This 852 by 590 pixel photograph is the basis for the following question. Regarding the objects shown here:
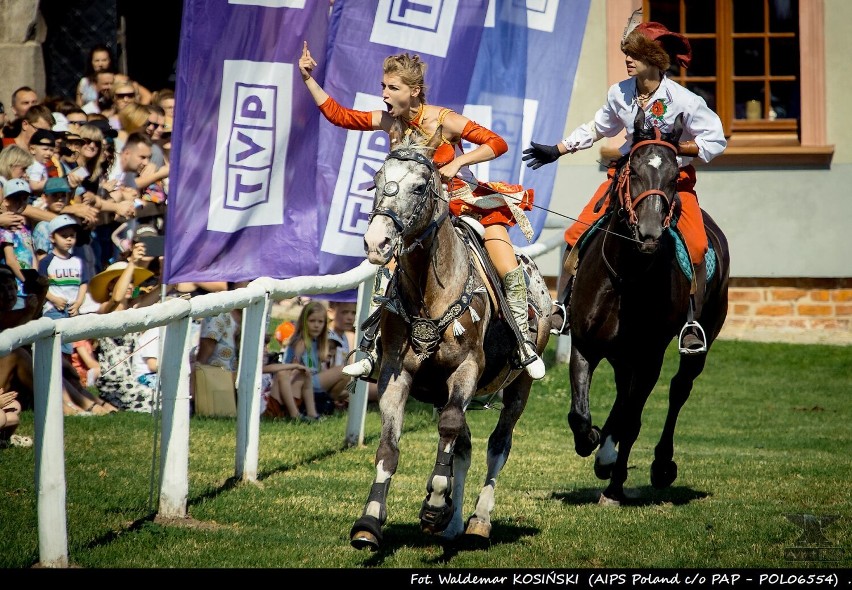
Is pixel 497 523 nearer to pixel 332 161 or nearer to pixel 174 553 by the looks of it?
pixel 174 553

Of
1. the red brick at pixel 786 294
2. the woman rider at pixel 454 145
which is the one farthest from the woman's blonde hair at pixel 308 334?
the red brick at pixel 786 294

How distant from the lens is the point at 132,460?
925cm

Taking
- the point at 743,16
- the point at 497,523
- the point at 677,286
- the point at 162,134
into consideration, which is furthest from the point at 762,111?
the point at 497,523

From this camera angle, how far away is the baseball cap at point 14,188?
12016mm

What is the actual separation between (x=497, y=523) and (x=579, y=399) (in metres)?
1.38

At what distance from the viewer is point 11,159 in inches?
496

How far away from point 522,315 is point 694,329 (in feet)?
7.46

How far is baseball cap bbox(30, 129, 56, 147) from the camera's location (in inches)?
533

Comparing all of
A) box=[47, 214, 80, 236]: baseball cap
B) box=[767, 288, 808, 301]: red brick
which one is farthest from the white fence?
box=[767, 288, 808, 301]: red brick

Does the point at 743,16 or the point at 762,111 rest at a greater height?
the point at 743,16

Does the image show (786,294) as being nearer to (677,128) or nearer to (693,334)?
(693,334)

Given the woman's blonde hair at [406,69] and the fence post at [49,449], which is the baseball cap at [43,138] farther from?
the fence post at [49,449]

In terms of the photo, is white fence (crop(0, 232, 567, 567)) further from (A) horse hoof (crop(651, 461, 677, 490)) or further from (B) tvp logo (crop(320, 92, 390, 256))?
(A) horse hoof (crop(651, 461, 677, 490))

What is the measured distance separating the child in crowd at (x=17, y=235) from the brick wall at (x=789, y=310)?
36.5 ft
